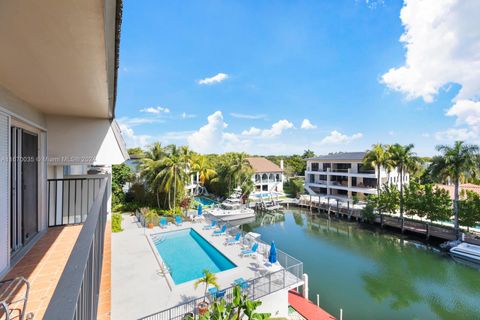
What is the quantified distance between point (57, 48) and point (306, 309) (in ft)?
42.1

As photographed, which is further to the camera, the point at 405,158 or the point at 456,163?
the point at 405,158

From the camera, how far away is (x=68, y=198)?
591 centimetres

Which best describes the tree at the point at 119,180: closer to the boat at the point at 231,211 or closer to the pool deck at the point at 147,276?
the pool deck at the point at 147,276

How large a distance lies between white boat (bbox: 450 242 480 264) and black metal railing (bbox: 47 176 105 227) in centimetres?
2335

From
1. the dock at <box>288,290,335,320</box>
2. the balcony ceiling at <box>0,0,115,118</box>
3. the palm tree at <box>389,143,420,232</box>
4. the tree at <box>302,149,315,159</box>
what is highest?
the tree at <box>302,149,315,159</box>

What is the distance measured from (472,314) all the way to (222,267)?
495 inches

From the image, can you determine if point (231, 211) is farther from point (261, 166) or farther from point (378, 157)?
point (378, 157)

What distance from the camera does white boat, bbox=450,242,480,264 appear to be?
52.4 ft

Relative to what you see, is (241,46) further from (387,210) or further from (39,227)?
(387,210)

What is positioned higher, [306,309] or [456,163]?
[456,163]

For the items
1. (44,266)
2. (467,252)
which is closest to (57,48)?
(44,266)

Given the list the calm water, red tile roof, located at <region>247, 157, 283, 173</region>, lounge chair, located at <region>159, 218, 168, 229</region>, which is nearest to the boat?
the calm water

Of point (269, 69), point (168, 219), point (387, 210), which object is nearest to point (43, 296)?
point (168, 219)

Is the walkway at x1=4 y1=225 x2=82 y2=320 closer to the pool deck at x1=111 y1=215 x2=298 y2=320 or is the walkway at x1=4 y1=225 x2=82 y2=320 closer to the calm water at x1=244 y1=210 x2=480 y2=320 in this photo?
the pool deck at x1=111 y1=215 x2=298 y2=320
